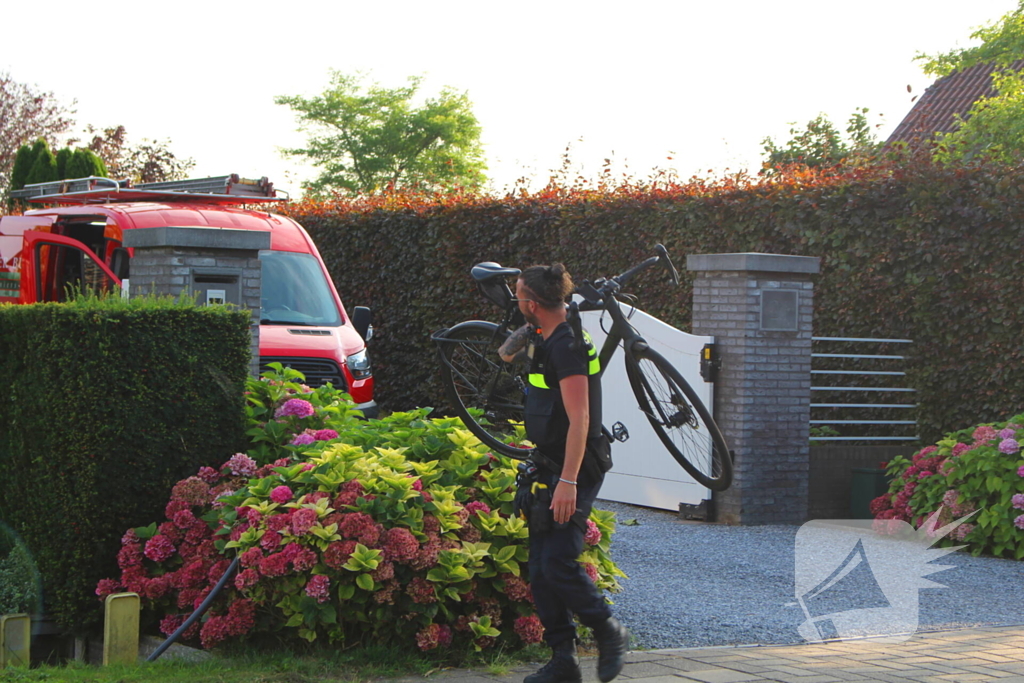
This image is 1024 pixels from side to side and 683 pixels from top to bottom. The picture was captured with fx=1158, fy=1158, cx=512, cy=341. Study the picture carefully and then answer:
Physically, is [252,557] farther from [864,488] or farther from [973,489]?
[864,488]

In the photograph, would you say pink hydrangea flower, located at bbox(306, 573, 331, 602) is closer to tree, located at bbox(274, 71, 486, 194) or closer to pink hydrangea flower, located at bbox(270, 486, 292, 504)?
pink hydrangea flower, located at bbox(270, 486, 292, 504)

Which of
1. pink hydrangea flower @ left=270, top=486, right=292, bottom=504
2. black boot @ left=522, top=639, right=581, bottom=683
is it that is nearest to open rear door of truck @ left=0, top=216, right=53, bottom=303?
pink hydrangea flower @ left=270, top=486, right=292, bottom=504

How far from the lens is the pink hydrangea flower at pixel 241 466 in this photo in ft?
20.9

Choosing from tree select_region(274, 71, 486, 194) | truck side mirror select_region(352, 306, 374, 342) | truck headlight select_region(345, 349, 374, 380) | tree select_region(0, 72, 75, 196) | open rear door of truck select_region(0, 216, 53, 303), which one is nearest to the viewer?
truck headlight select_region(345, 349, 374, 380)

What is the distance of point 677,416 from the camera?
296 inches

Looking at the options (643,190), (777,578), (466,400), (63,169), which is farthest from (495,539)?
(63,169)

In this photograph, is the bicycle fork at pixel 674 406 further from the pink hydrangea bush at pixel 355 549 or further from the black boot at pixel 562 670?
the black boot at pixel 562 670

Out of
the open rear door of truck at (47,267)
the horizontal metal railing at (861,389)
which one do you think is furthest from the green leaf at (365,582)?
the open rear door of truck at (47,267)

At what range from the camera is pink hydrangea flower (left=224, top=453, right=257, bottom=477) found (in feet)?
20.9

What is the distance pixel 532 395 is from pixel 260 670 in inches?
67.0

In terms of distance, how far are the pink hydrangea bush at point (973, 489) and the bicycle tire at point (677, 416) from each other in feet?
7.72

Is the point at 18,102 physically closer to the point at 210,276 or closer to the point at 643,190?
the point at 643,190

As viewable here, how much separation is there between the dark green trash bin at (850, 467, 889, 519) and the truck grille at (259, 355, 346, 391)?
479 cm

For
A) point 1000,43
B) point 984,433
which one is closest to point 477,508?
point 984,433
